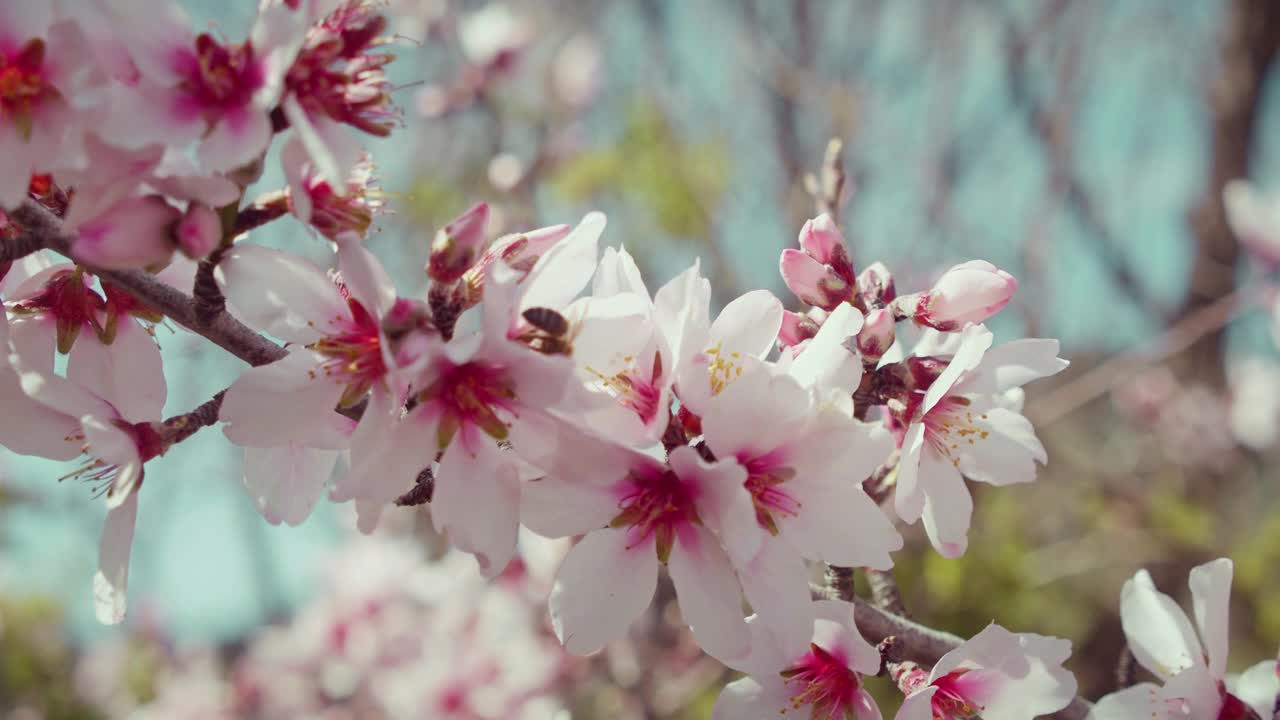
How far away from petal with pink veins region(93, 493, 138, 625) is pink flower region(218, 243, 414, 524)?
0.45 feet

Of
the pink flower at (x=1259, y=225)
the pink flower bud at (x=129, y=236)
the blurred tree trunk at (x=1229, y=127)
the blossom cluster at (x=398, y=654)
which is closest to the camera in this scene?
the pink flower bud at (x=129, y=236)

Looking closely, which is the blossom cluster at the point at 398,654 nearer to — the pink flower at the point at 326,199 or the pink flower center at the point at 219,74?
the pink flower at the point at 326,199

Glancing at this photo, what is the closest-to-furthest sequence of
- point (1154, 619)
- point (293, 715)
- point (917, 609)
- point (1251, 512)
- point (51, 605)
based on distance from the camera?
point (1154, 619) < point (917, 609) < point (293, 715) < point (1251, 512) < point (51, 605)

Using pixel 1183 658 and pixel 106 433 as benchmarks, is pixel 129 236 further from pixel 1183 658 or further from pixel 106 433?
pixel 1183 658

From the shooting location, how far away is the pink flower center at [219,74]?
65 centimetres

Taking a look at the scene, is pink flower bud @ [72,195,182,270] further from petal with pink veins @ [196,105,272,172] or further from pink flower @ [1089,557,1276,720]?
pink flower @ [1089,557,1276,720]

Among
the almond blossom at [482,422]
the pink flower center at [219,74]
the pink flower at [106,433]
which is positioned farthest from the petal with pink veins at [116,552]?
the pink flower center at [219,74]

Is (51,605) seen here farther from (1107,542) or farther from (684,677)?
(1107,542)

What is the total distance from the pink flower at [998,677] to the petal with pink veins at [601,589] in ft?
0.78

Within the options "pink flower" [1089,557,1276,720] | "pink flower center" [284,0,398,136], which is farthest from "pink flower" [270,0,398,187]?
"pink flower" [1089,557,1276,720]

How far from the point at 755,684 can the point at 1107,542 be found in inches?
90.0

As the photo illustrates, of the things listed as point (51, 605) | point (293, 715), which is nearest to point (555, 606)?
point (293, 715)

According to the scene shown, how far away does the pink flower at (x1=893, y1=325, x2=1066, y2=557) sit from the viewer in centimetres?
75

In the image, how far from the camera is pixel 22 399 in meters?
0.77
